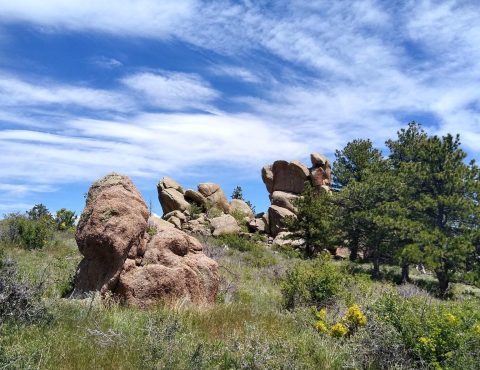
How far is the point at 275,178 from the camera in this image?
5262cm

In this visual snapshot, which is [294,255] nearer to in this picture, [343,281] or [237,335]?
[343,281]

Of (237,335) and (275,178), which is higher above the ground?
(275,178)

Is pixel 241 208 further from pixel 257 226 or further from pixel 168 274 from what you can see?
pixel 168 274

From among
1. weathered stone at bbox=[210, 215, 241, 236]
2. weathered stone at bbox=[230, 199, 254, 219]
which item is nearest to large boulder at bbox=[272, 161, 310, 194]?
weathered stone at bbox=[230, 199, 254, 219]

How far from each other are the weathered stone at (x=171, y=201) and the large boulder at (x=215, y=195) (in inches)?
118

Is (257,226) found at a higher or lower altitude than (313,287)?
higher

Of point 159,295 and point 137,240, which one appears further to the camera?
point 137,240

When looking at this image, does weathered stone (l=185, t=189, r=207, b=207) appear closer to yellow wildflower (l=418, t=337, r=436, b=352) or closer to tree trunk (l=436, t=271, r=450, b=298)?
tree trunk (l=436, t=271, r=450, b=298)

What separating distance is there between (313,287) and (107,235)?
5.18 meters

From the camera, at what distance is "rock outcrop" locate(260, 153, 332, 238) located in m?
47.3

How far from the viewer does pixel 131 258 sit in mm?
10172

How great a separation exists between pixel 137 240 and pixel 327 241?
25.3 metres

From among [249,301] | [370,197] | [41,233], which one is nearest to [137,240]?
[249,301]

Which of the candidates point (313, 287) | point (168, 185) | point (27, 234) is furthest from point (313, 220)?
point (313, 287)
